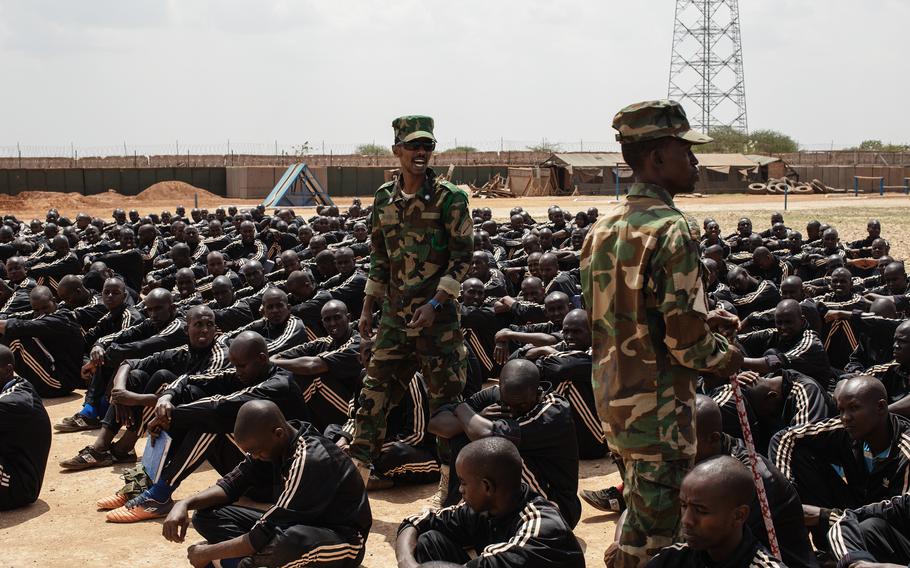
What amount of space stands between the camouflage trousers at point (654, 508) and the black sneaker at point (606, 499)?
8.50ft

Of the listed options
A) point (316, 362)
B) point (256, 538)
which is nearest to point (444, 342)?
point (256, 538)

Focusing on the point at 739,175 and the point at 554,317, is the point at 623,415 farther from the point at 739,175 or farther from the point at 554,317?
the point at 739,175

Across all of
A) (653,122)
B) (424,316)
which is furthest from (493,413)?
(653,122)

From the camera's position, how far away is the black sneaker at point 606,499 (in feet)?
19.9

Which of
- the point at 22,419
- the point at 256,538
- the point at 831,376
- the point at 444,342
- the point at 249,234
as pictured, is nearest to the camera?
the point at 256,538

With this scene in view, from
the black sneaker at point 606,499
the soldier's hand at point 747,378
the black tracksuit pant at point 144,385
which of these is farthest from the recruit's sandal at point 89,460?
the soldier's hand at point 747,378

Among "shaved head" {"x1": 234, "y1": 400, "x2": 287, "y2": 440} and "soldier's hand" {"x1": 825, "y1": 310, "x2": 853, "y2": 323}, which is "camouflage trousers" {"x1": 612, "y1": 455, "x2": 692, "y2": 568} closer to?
"shaved head" {"x1": 234, "y1": 400, "x2": 287, "y2": 440}

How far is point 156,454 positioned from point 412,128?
2744 millimetres

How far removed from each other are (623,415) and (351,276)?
702 cm

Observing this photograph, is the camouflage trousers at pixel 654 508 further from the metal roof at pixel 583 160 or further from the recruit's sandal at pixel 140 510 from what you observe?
the metal roof at pixel 583 160

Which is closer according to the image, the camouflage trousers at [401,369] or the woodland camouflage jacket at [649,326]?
the woodland camouflage jacket at [649,326]

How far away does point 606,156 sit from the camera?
44.1m

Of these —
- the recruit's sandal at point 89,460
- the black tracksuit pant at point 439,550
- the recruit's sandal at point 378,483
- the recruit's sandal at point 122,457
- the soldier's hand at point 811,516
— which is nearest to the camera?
the black tracksuit pant at point 439,550

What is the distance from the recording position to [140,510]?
20.4 ft
